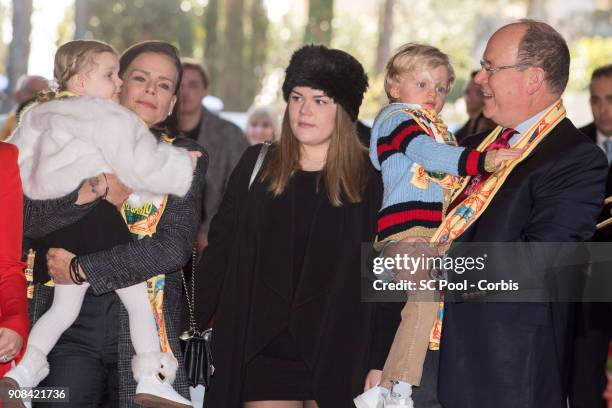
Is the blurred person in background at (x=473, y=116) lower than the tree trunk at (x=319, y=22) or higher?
lower

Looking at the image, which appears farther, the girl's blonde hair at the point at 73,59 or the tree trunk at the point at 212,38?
the tree trunk at the point at 212,38

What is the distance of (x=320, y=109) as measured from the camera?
502 cm

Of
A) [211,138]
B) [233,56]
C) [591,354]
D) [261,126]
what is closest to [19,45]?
[233,56]

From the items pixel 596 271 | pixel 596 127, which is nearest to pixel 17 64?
pixel 596 127

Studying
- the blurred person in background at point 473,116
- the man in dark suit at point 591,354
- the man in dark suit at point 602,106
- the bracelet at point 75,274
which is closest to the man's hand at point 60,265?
the bracelet at point 75,274

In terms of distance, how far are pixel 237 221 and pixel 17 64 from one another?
18.9m

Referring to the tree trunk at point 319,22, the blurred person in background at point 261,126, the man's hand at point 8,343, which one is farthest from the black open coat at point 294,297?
the tree trunk at point 319,22

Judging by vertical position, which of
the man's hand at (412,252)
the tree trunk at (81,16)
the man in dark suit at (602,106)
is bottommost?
the man's hand at (412,252)

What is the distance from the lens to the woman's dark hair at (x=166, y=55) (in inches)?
200

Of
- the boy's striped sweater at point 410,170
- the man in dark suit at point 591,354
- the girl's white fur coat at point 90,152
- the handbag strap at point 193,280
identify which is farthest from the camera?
the man in dark suit at point 591,354

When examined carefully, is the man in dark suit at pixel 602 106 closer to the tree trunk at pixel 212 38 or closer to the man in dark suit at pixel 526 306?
the man in dark suit at pixel 526 306

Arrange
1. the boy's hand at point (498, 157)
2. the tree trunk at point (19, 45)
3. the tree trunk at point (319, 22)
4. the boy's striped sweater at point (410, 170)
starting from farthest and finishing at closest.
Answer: the tree trunk at point (319, 22) < the tree trunk at point (19, 45) < the boy's striped sweater at point (410, 170) < the boy's hand at point (498, 157)

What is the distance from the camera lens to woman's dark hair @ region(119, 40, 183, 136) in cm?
508

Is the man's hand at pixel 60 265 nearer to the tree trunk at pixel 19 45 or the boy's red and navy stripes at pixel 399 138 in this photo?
the boy's red and navy stripes at pixel 399 138
